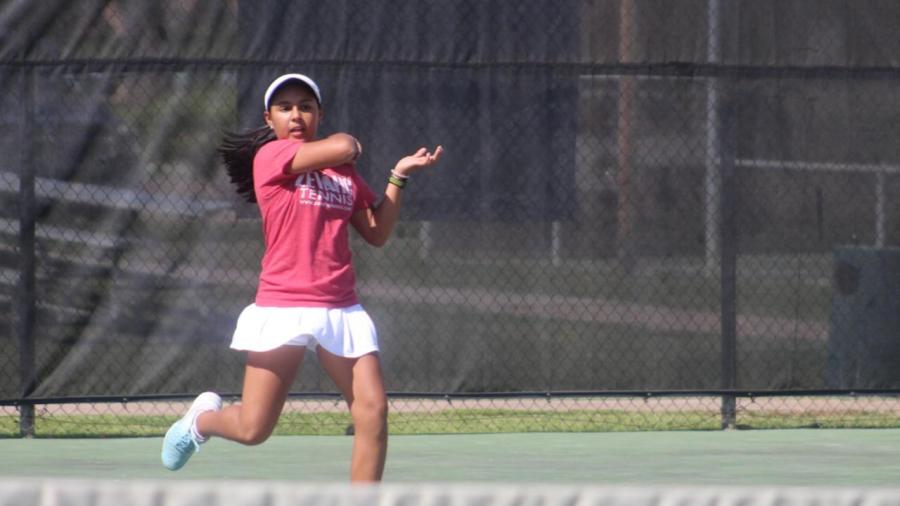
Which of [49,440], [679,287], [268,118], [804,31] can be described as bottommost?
[49,440]

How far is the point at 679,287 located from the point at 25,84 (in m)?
3.37

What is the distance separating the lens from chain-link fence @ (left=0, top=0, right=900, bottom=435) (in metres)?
7.70

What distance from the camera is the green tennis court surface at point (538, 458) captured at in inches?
254

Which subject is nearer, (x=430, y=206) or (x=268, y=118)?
(x=268, y=118)

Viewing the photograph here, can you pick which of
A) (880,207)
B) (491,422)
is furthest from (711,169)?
(491,422)

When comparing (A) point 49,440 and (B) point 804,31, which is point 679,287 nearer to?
(B) point 804,31

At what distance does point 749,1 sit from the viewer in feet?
26.9

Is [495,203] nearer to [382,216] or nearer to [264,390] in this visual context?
[382,216]

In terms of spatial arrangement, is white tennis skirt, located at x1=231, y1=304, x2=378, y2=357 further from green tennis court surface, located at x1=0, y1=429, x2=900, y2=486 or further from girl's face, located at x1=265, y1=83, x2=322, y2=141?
green tennis court surface, located at x1=0, y1=429, x2=900, y2=486

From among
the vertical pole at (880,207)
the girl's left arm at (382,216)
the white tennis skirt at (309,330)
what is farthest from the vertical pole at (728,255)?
the white tennis skirt at (309,330)

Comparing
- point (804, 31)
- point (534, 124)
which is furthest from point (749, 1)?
point (534, 124)

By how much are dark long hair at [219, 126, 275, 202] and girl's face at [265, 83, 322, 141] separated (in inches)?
7.6

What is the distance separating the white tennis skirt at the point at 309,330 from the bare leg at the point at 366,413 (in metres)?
0.05

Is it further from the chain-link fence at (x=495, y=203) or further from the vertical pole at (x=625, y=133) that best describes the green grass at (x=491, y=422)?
the vertical pole at (x=625, y=133)
